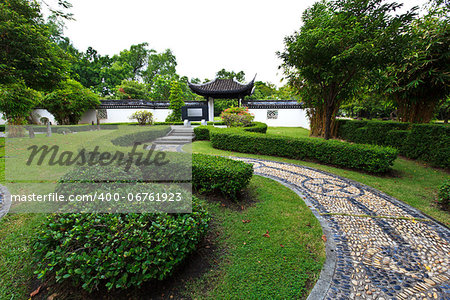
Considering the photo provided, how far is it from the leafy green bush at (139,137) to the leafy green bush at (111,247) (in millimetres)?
5810

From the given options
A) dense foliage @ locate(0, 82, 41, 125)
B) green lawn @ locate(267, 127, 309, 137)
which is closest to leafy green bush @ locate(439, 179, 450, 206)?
green lawn @ locate(267, 127, 309, 137)

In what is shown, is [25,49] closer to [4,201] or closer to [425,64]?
[4,201]

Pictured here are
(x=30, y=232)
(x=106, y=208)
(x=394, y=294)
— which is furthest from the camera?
(x=30, y=232)

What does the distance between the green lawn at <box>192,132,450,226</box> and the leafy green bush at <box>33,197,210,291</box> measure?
3.99 meters

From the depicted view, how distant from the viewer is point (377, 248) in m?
2.22

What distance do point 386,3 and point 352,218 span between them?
25.7ft

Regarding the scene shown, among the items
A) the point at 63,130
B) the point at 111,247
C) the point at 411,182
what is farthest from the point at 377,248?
the point at 63,130

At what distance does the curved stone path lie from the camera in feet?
5.56

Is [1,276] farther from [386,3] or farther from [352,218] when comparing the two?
[386,3]

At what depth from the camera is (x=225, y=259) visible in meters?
2.01

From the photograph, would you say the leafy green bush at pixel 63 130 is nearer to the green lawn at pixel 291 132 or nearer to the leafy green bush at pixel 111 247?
the leafy green bush at pixel 111 247

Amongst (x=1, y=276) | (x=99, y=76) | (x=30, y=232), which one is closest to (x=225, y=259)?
(x=1, y=276)

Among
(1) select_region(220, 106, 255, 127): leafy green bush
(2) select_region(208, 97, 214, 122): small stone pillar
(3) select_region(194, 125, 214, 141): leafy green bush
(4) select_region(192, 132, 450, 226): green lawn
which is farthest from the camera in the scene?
(2) select_region(208, 97, 214, 122): small stone pillar

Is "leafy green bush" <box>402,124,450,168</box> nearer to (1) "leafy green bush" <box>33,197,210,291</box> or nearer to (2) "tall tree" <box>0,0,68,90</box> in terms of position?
(1) "leafy green bush" <box>33,197,210,291</box>
